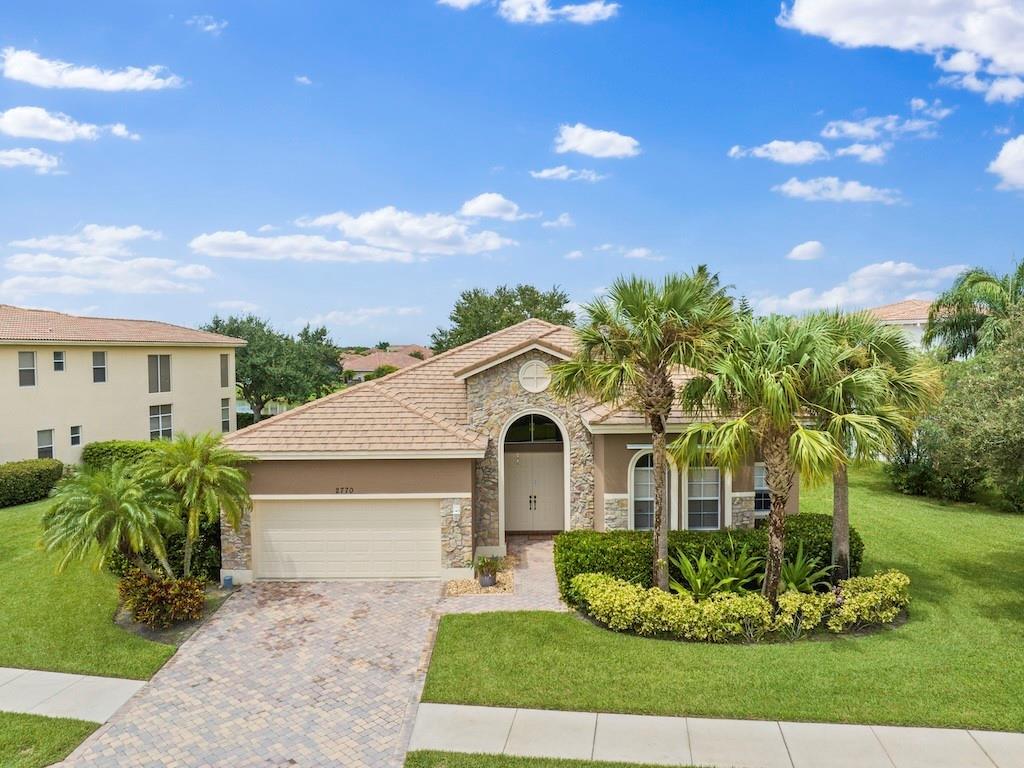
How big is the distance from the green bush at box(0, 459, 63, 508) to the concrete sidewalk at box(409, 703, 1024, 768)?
67.1 feet

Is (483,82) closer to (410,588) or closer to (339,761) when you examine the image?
(410,588)

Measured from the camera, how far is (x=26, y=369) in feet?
82.1

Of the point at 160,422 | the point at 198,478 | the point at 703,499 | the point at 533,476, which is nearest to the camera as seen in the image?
the point at 198,478

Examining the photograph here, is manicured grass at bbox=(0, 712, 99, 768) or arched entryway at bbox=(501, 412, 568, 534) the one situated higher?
arched entryway at bbox=(501, 412, 568, 534)

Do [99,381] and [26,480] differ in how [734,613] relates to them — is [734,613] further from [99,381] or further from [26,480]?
[99,381]

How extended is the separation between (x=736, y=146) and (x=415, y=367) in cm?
1394

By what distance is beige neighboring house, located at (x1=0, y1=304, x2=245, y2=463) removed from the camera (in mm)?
24844

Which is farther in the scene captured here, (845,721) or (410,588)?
(410,588)

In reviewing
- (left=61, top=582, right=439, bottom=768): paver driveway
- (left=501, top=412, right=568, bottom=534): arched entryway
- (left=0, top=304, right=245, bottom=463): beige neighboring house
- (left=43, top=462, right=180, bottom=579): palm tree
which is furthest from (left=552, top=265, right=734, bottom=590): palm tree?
(left=0, top=304, right=245, bottom=463): beige neighboring house

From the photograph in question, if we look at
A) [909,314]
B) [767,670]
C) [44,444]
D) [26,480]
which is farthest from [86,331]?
[909,314]

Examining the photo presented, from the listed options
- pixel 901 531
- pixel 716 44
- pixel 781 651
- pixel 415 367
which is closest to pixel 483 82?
pixel 716 44

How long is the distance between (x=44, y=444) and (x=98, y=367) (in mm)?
3789

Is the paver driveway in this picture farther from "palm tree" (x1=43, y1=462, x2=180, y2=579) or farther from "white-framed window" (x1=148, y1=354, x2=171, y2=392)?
"white-framed window" (x1=148, y1=354, x2=171, y2=392)

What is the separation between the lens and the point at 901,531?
19.1m
